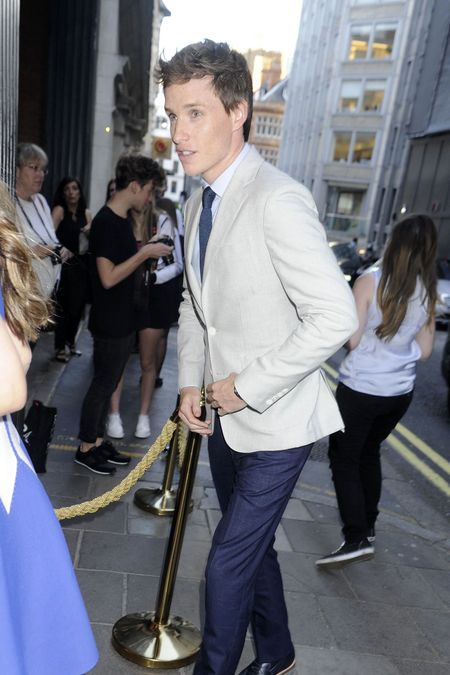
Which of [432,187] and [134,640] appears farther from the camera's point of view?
[432,187]

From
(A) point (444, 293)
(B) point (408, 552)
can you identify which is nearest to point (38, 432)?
(B) point (408, 552)

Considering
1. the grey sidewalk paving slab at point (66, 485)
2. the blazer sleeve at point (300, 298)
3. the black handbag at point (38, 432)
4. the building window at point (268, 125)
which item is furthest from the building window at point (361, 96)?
the building window at point (268, 125)

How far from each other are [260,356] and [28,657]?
1.08m

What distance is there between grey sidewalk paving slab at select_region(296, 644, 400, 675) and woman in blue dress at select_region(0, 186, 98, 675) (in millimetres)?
1488

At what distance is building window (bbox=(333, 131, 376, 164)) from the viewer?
5156 centimetres

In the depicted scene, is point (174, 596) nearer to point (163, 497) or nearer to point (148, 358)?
point (163, 497)

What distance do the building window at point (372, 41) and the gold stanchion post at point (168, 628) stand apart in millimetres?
54776

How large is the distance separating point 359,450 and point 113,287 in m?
2.00

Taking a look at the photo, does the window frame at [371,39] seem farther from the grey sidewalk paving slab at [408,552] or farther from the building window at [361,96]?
the grey sidewalk paving slab at [408,552]

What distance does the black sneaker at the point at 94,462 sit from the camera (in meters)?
4.45

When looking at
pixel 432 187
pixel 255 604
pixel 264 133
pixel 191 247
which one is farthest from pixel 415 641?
pixel 264 133

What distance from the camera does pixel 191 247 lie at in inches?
94.4

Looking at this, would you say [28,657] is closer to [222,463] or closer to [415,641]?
[222,463]

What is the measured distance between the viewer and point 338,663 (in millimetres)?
2824
